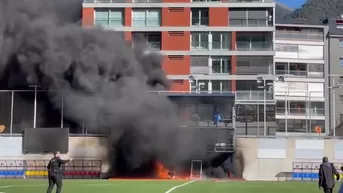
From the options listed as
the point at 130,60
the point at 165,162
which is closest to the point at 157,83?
the point at 130,60

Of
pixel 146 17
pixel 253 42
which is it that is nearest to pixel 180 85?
pixel 146 17

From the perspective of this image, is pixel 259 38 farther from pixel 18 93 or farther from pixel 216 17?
pixel 18 93

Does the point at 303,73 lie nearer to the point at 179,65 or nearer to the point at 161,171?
the point at 179,65

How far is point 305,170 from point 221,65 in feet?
74.5

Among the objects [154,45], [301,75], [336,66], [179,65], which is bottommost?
[301,75]

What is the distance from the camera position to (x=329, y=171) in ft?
57.8

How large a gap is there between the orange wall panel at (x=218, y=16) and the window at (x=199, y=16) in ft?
2.58

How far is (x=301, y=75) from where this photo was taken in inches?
3221

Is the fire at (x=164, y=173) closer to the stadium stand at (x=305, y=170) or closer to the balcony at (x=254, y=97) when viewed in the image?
the stadium stand at (x=305, y=170)

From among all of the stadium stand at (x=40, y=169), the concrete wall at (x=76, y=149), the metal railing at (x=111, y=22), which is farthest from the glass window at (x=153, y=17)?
the stadium stand at (x=40, y=169)

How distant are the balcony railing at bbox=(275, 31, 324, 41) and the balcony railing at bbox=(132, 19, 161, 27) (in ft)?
76.3

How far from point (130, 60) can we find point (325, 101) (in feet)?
124

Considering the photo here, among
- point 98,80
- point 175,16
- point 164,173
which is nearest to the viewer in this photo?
point 164,173

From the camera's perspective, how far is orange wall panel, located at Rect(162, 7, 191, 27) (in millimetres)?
66625
